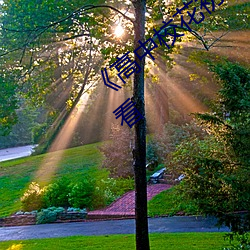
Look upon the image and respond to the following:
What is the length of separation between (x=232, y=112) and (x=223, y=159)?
53 cm

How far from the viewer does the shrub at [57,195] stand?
11.2 metres

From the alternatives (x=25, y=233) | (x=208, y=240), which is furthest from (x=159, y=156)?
(x=208, y=240)

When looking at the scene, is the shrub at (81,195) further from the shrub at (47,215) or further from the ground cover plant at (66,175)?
the shrub at (47,215)

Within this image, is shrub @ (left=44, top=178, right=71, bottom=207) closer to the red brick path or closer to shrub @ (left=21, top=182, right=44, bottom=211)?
shrub @ (left=21, top=182, right=44, bottom=211)

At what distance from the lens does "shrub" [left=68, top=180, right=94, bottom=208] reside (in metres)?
10.8

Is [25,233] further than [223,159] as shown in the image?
Yes

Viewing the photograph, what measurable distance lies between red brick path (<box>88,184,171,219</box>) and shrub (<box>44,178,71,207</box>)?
1361mm

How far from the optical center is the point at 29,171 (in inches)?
800

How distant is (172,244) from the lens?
6496 mm

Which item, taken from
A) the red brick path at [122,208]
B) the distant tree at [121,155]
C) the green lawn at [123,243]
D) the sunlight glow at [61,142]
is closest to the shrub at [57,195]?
the red brick path at [122,208]

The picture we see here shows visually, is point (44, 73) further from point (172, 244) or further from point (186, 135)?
point (172, 244)

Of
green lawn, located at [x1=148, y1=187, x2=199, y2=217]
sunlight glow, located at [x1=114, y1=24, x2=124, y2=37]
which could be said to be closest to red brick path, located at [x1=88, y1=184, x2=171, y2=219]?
green lawn, located at [x1=148, y1=187, x2=199, y2=217]

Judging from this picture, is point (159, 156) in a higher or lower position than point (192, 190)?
lower

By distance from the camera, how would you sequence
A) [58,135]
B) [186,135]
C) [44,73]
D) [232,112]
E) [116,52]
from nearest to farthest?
[232,112] < [116,52] < [44,73] < [186,135] < [58,135]
